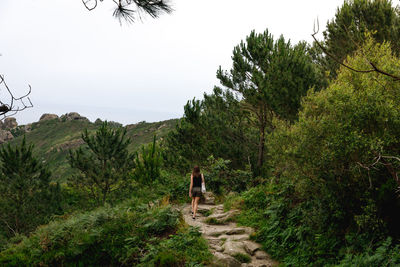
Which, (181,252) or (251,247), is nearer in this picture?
(181,252)

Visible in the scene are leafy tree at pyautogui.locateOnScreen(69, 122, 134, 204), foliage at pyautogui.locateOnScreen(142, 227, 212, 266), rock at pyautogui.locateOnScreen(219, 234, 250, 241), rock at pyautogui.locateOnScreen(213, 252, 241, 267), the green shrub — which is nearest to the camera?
rock at pyautogui.locateOnScreen(213, 252, 241, 267)

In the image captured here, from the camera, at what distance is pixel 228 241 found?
18.9ft

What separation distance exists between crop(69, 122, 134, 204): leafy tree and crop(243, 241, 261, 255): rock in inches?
476

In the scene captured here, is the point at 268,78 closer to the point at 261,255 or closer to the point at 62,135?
the point at 261,255

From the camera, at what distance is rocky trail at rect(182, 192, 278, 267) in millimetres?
5047

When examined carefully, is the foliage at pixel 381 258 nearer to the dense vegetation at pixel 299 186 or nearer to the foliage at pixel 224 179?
the dense vegetation at pixel 299 186

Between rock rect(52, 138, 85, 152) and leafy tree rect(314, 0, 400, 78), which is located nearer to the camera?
leafy tree rect(314, 0, 400, 78)

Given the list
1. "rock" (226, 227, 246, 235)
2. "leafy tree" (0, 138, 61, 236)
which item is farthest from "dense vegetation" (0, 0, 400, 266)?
"leafy tree" (0, 138, 61, 236)

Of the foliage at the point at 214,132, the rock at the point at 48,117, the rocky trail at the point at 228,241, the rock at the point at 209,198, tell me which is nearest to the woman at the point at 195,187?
the rocky trail at the point at 228,241

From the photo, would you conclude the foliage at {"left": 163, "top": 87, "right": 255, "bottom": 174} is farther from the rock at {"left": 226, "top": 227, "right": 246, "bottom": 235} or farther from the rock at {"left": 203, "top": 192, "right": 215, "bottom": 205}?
the rock at {"left": 226, "top": 227, "right": 246, "bottom": 235}

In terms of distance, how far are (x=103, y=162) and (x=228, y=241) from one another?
43.0ft

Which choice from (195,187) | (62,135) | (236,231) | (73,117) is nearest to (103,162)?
(195,187)

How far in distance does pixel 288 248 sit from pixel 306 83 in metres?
7.58

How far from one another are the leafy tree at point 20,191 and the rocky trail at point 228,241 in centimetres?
1407
